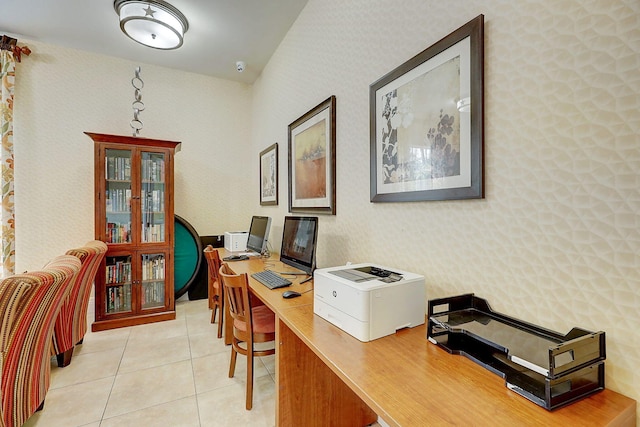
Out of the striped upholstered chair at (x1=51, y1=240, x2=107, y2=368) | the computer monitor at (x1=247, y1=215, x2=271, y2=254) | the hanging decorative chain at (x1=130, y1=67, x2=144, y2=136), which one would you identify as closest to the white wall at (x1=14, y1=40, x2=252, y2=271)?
the hanging decorative chain at (x1=130, y1=67, x2=144, y2=136)

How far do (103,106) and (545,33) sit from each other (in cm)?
435

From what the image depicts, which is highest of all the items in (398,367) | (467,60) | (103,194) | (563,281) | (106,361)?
(467,60)

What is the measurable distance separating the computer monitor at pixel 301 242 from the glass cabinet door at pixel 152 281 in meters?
1.81

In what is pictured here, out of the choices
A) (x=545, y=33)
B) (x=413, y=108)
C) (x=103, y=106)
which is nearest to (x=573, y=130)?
(x=545, y=33)

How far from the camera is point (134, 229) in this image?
3.19 meters

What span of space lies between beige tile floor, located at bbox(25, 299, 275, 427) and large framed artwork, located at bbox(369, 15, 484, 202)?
160 centimetres

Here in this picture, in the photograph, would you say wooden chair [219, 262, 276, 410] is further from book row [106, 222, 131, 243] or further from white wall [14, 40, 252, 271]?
white wall [14, 40, 252, 271]

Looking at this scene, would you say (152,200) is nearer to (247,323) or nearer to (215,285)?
(215,285)

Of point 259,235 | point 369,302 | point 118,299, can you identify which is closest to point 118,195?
point 118,299

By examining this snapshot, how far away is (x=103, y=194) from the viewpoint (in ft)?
10.0

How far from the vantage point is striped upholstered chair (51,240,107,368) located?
2.22 m

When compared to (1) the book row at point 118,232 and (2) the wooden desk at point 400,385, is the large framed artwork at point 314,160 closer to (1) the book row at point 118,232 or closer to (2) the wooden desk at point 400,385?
(2) the wooden desk at point 400,385

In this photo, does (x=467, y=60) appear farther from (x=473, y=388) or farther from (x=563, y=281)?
(x=473, y=388)

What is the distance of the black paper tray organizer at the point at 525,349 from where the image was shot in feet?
2.46
